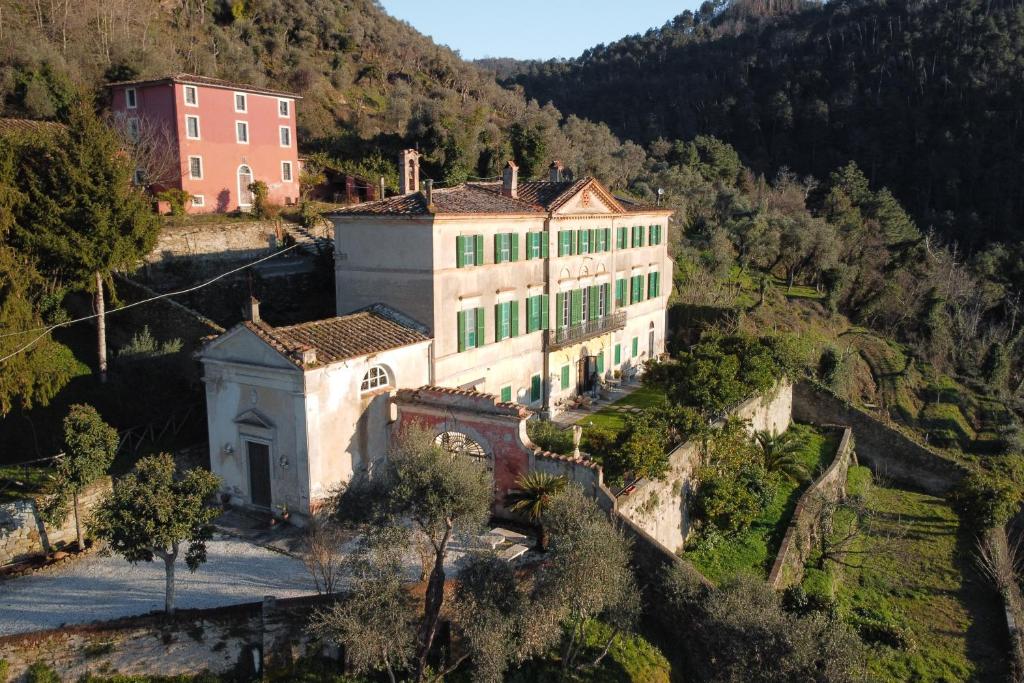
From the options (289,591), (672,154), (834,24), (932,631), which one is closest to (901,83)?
(834,24)

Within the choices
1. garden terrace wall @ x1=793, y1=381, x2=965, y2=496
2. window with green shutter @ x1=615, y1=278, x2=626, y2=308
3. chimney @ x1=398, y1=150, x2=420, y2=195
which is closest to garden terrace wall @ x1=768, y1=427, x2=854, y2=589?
garden terrace wall @ x1=793, y1=381, x2=965, y2=496

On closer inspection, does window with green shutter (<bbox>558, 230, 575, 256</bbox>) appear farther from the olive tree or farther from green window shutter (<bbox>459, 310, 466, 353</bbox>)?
the olive tree

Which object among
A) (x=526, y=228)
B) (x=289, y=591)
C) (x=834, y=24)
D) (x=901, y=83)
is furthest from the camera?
(x=834, y=24)

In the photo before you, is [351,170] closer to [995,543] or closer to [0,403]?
[0,403]

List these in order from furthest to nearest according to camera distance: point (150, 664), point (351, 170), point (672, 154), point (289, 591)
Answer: point (672, 154), point (351, 170), point (289, 591), point (150, 664)

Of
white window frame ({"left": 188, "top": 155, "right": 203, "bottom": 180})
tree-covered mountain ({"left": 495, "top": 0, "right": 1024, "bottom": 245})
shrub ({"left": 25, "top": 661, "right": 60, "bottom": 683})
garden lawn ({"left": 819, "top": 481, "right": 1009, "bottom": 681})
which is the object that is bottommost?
garden lawn ({"left": 819, "top": 481, "right": 1009, "bottom": 681})

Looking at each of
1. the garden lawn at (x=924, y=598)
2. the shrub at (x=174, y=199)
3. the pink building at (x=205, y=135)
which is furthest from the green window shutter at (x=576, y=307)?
the pink building at (x=205, y=135)
